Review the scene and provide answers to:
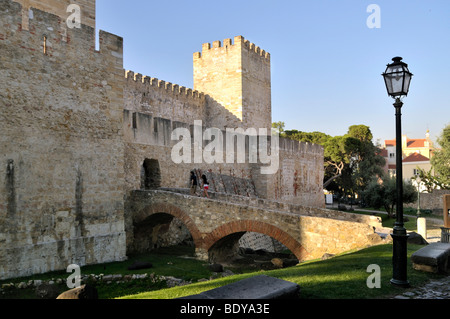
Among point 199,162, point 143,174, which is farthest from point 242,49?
point 143,174

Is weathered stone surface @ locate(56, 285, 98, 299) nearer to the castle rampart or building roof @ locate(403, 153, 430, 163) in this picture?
the castle rampart

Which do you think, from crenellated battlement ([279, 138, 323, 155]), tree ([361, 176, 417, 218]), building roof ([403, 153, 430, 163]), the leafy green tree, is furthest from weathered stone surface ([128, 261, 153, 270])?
building roof ([403, 153, 430, 163])

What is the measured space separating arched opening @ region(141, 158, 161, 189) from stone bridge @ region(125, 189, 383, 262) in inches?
37.7

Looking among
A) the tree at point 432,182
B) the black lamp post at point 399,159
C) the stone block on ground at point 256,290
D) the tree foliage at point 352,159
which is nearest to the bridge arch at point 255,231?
the black lamp post at point 399,159

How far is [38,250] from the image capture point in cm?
923

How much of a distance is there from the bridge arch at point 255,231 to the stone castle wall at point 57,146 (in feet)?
9.29

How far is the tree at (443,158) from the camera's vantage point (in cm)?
3158

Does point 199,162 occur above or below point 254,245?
above

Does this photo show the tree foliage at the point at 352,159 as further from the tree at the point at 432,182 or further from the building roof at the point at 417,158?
the building roof at the point at 417,158

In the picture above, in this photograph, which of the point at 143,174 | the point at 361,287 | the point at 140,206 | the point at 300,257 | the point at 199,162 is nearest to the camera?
the point at 361,287

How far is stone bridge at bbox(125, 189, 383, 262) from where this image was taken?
31.4 feet

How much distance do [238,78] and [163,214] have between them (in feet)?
45.3
